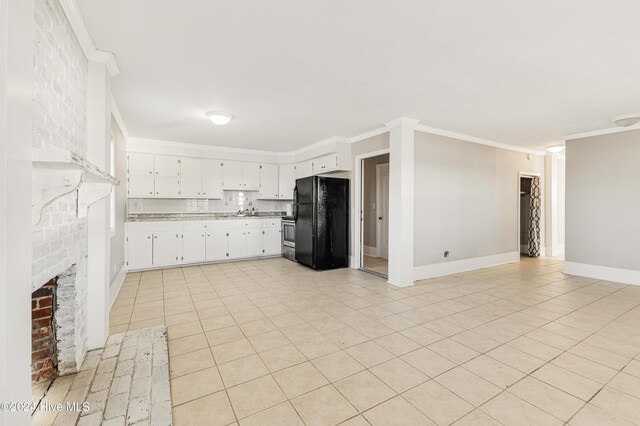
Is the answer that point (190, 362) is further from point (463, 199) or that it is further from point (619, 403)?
A: point (463, 199)

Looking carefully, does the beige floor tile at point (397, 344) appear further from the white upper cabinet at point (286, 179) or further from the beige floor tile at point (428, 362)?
the white upper cabinet at point (286, 179)

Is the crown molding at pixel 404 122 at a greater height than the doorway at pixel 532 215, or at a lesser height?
greater

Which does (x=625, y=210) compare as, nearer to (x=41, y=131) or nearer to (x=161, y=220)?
(x=41, y=131)

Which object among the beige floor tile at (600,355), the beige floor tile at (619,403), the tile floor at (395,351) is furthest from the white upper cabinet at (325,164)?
the beige floor tile at (619,403)

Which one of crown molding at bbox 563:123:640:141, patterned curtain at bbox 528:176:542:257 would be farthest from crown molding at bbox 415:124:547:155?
crown molding at bbox 563:123:640:141

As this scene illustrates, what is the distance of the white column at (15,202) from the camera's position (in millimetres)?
940

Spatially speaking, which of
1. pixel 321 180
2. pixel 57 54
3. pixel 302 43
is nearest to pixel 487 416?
pixel 302 43

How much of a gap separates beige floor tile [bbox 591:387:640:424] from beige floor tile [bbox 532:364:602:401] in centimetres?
4

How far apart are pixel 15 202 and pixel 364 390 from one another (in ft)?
6.64

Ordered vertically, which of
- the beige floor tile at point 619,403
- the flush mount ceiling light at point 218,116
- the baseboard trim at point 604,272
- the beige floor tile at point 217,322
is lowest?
the beige floor tile at point 619,403

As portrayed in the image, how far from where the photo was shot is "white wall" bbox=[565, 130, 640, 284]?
4.47 metres

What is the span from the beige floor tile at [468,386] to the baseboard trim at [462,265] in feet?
8.54

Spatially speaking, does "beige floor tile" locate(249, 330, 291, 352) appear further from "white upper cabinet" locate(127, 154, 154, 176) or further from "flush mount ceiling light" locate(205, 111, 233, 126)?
"white upper cabinet" locate(127, 154, 154, 176)

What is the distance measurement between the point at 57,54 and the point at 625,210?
7065 millimetres
